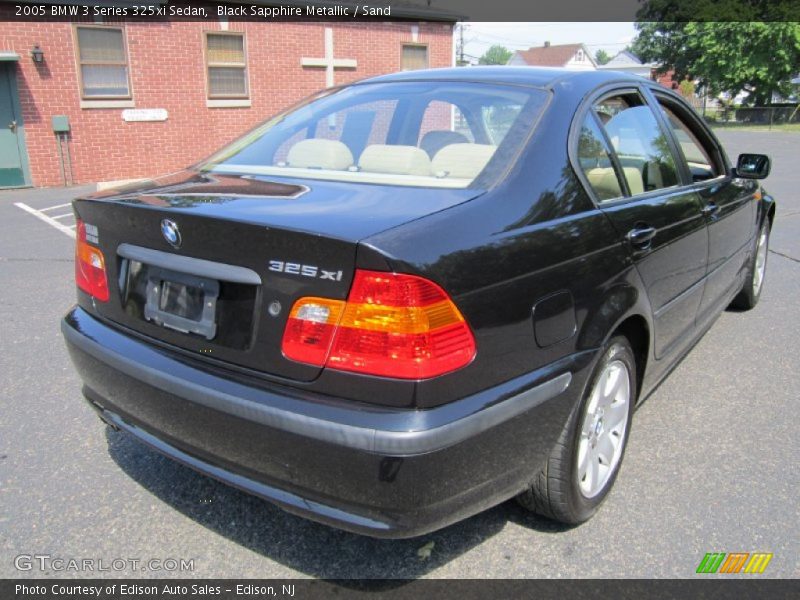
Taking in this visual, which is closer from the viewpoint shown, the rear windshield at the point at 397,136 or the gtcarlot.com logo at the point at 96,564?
the gtcarlot.com logo at the point at 96,564

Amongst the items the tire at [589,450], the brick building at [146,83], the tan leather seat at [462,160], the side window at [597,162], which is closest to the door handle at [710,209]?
the side window at [597,162]

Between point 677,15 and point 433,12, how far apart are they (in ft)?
130

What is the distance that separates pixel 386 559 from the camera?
234cm

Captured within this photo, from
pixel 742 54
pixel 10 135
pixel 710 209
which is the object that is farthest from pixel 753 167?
pixel 742 54

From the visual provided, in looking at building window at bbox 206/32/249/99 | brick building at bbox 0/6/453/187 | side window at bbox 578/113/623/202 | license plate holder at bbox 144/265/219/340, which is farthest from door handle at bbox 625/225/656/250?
building window at bbox 206/32/249/99

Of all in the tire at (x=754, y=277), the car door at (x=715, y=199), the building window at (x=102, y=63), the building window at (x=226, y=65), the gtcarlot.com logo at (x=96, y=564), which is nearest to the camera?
the gtcarlot.com logo at (x=96, y=564)

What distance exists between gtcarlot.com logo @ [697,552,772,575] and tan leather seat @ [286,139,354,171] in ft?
6.37

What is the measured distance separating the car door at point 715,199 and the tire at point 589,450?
3.79 feet

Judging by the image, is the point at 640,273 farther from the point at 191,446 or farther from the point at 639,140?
the point at 191,446

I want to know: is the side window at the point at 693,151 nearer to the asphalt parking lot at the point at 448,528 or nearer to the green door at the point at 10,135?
the asphalt parking lot at the point at 448,528

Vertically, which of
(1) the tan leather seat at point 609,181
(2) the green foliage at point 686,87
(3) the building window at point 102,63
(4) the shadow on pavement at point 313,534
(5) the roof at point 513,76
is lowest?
(4) the shadow on pavement at point 313,534

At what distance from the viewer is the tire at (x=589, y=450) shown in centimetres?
229

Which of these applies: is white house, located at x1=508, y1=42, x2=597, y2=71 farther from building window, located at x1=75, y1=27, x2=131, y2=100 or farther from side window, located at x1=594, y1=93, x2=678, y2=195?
side window, located at x1=594, y1=93, x2=678, y2=195

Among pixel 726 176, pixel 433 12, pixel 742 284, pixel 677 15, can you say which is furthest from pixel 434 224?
pixel 677 15
